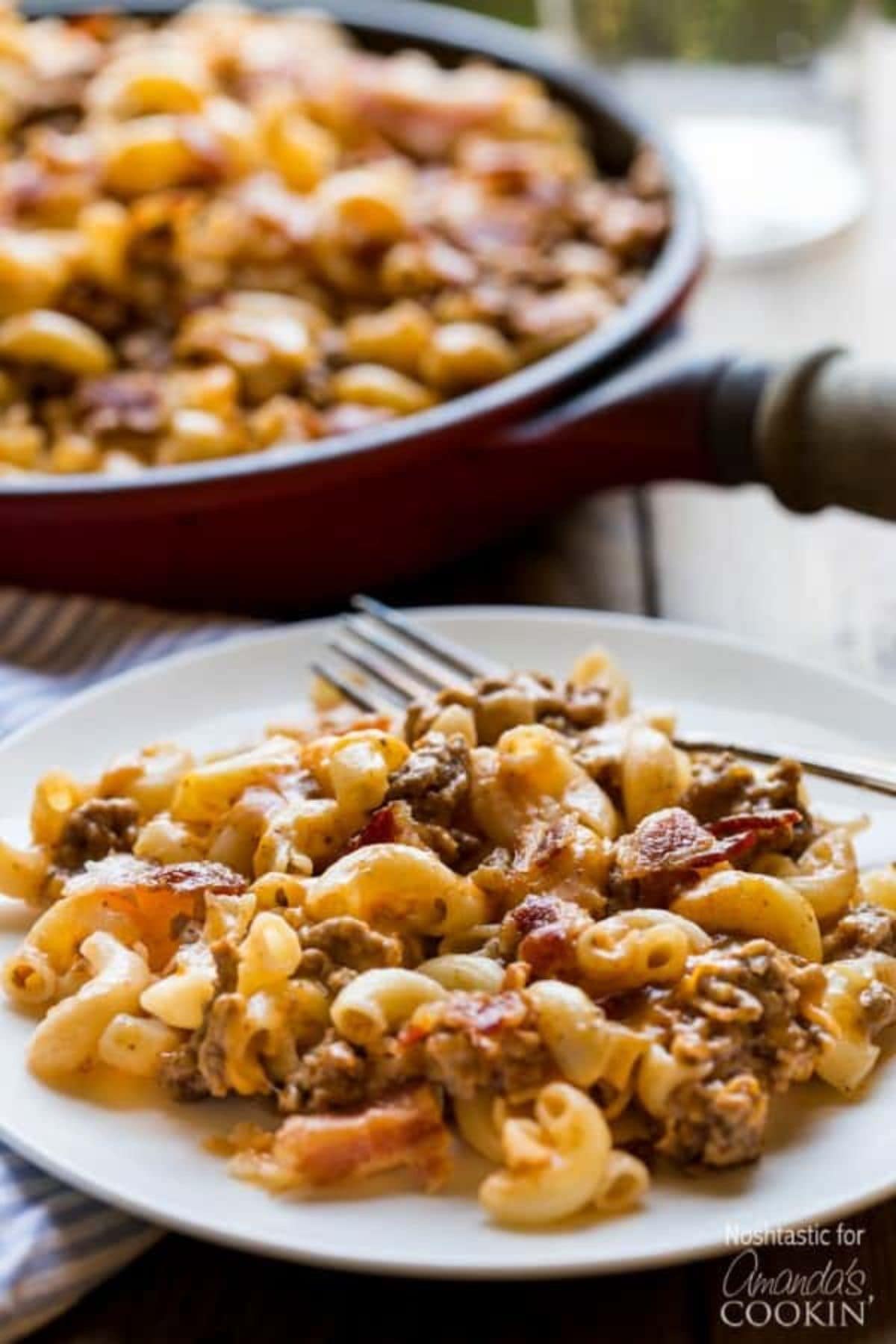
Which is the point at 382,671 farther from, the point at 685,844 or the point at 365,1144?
the point at 365,1144

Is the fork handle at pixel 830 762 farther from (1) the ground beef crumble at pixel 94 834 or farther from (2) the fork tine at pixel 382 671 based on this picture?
(1) the ground beef crumble at pixel 94 834

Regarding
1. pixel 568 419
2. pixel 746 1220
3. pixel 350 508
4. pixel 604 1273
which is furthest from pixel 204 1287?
pixel 568 419

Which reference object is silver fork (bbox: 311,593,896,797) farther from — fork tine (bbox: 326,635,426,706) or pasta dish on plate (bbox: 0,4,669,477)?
pasta dish on plate (bbox: 0,4,669,477)

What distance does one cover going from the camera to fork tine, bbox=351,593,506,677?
2111 mm

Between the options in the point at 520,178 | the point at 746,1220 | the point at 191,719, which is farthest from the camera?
the point at 520,178

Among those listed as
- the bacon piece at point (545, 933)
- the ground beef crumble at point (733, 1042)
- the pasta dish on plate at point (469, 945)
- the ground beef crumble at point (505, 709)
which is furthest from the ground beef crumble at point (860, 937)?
the ground beef crumble at point (505, 709)

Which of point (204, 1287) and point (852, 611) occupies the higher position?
point (204, 1287)

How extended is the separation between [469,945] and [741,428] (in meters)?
1.01

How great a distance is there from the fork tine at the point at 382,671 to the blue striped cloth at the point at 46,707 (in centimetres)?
33

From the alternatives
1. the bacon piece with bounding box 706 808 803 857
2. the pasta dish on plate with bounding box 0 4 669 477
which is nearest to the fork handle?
the bacon piece with bounding box 706 808 803 857

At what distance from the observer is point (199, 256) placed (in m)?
2.87

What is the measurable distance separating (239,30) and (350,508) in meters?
1.41

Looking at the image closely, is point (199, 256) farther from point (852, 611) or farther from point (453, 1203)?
point (453, 1203)

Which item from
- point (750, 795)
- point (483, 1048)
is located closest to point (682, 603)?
point (750, 795)
